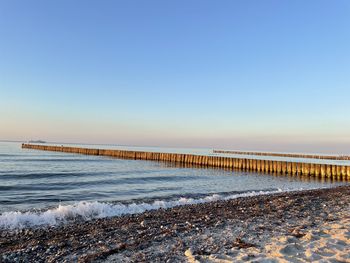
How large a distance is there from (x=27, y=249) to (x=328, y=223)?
23.5 feet

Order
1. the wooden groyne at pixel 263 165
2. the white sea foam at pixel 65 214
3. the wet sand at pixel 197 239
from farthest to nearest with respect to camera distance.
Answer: the wooden groyne at pixel 263 165, the white sea foam at pixel 65 214, the wet sand at pixel 197 239

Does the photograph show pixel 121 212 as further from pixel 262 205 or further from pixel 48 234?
pixel 262 205

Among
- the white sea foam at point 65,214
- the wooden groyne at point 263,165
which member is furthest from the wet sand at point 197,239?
the wooden groyne at point 263,165

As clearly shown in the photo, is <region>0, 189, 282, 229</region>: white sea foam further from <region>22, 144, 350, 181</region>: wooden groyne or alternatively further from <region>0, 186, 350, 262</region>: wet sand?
<region>22, 144, 350, 181</region>: wooden groyne

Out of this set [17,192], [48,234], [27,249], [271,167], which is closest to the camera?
[27,249]

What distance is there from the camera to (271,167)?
3897 centimetres

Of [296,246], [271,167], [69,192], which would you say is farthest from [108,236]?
[271,167]

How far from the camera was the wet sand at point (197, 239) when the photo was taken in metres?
5.34

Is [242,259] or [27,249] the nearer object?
[242,259]

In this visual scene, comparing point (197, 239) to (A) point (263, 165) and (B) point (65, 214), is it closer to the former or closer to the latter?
(B) point (65, 214)

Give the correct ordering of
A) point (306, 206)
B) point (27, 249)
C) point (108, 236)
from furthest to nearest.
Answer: point (306, 206), point (108, 236), point (27, 249)

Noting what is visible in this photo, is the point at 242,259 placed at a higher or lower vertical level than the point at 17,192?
higher

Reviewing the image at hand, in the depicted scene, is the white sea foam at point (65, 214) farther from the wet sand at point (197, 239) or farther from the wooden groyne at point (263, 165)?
the wooden groyne at point (263, 165)

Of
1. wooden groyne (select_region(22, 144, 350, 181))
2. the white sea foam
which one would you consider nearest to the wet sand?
the white sea foam
